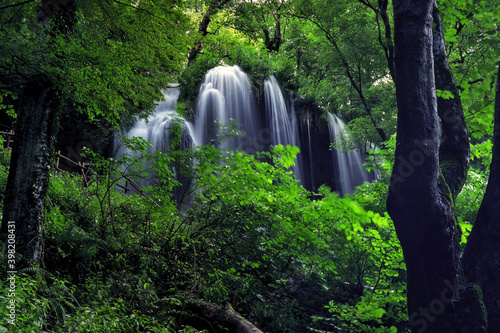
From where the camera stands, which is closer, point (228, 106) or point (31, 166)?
point (31, 166)

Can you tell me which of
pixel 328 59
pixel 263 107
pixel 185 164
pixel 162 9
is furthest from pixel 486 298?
pixel 263 107

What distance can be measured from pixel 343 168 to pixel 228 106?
286 inches

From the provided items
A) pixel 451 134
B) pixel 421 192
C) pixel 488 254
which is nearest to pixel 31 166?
pixel 421 192

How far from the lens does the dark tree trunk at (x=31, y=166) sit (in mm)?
3865

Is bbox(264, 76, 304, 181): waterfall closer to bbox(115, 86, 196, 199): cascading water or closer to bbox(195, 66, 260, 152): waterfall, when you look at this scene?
bbox(195, 66, 260, 152): waterfall

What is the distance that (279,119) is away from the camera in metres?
16.7

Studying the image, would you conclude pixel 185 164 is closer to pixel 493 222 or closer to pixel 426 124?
pixel 426 124

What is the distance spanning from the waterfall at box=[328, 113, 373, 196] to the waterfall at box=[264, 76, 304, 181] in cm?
223

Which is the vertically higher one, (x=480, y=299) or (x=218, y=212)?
(x=218, y=212)

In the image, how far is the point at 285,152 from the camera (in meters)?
4.46

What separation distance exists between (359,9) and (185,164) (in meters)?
11.0

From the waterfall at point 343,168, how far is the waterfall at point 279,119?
7.32 feet

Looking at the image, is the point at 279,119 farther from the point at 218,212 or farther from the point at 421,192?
the point at 421,192

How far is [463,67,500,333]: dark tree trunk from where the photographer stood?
9.47 ft
